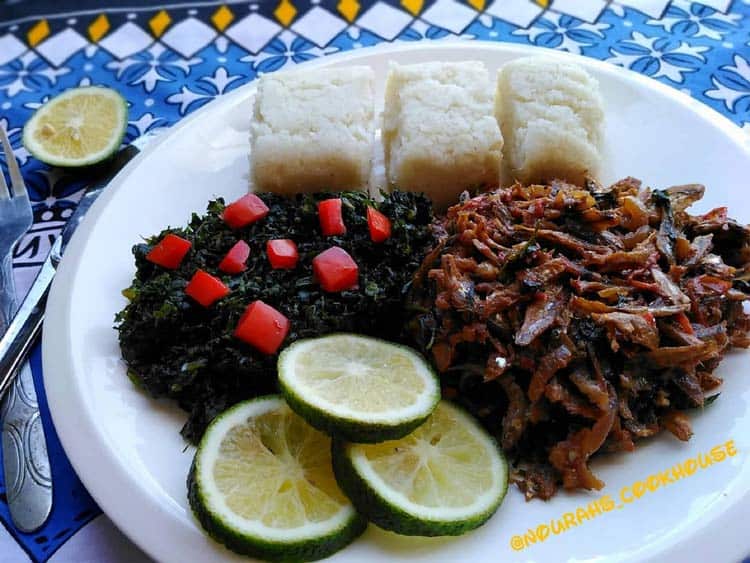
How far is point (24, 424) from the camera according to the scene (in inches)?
132

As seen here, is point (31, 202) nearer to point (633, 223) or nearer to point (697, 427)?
point (633, 223)

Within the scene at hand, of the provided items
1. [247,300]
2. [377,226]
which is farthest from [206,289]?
[377,226]

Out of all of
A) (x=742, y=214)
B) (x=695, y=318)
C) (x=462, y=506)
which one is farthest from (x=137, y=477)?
(x=742, y=214)

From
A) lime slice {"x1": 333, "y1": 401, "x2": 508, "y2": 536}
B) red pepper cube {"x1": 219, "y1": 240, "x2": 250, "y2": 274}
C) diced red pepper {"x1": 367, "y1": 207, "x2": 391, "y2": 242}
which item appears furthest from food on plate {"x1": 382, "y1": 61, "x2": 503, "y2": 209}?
lime slice {"x1": 333, "y1": 401, "x2": 508, "y2": 536}

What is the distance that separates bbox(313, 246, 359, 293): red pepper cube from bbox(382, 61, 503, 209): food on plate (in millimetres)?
840

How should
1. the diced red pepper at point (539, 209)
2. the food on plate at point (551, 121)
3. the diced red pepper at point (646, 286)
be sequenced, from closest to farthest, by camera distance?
the diced red pepper at point (646, 286)
the diced red pepper at point (539, 209)
the food on plate at point (551, 121)

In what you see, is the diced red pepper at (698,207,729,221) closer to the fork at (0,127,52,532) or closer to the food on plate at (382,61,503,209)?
the food on plate at (382,61,503,209)

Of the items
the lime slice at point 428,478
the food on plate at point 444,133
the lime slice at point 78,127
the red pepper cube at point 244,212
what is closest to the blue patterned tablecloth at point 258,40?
the lime slice at point 78,127

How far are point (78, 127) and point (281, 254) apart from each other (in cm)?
254

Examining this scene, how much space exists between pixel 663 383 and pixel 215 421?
6.04 ft

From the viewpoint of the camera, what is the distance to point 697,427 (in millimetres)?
2896

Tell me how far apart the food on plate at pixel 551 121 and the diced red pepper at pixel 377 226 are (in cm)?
96

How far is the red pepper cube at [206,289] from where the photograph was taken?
3.33 m

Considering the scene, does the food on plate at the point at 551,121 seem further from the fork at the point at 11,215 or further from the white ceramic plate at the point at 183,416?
the fork at the point at 11,215
